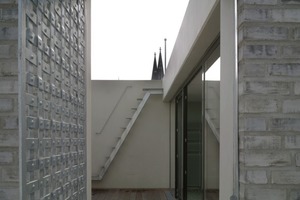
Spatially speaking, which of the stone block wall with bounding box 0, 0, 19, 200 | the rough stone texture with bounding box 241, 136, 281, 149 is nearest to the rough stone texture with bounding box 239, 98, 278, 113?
the rough stone texture with bounding box 241, 136, 281, 149

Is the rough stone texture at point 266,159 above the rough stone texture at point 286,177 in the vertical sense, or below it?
above

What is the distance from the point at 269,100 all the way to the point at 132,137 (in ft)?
23.4

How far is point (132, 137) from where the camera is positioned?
8.73 m

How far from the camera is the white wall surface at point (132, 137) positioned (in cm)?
866

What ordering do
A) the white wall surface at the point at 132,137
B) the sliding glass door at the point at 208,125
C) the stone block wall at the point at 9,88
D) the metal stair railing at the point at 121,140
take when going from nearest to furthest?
the stone block wall at the point at 9,88
the sliding glass door at the point at 208,125
the metal stair railing at the point at 121,140
the white wall surface at the point at 132,137

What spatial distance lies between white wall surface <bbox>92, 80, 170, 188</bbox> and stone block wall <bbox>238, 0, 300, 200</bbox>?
6.98 m

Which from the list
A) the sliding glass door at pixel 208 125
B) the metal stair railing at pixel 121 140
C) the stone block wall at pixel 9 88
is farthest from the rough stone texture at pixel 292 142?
the metal stair railing at pixel 121 140

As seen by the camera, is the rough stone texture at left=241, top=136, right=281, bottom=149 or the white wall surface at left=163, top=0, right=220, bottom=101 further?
the white wall surface at left=163, top=0, right=220, bottom=101

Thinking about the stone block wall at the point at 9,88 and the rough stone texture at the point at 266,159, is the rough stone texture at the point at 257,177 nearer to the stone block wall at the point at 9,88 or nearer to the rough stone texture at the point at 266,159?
the rough stone texture at the point at 266,159

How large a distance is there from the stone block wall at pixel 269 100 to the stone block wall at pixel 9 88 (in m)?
1.24

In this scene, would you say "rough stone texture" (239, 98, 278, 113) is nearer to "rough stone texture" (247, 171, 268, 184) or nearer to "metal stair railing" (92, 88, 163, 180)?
"rough stone texture" (247, 171, 268, 184)

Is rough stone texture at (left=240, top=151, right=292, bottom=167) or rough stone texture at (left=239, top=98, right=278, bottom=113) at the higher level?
rough stone texture at (left=239, top=98, right=278, bottom=113)

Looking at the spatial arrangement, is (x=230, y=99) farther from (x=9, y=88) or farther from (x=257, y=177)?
(x=9, y=88)

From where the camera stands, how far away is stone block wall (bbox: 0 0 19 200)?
189 centimetres
